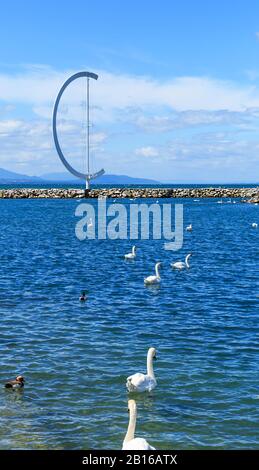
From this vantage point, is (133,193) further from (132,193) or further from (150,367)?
(150,367)

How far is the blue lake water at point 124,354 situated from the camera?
46.9 feet

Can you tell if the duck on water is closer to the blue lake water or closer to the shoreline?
the blue lake water

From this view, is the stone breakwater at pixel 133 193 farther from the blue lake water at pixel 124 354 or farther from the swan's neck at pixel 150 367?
the swan's neck at pixel 150 367

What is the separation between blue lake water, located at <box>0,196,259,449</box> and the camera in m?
14.3

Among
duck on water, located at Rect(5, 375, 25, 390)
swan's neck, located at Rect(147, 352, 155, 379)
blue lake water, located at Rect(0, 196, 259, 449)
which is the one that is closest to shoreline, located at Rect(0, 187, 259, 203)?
blue lake water, located at Rect(0, 196, 259, 449)

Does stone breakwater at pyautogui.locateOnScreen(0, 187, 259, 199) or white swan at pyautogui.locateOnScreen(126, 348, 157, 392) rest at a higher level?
stone breakwater at pyautogui.locateOnScreen(0, 187, 259, 199)

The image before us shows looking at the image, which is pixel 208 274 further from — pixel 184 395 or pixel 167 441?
pixel 167 441

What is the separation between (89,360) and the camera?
19.1 m

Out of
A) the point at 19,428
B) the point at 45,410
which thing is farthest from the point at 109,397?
the point at 19,428

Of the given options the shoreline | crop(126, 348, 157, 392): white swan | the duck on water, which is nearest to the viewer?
crop(126, 348, 157, 392): white swan
